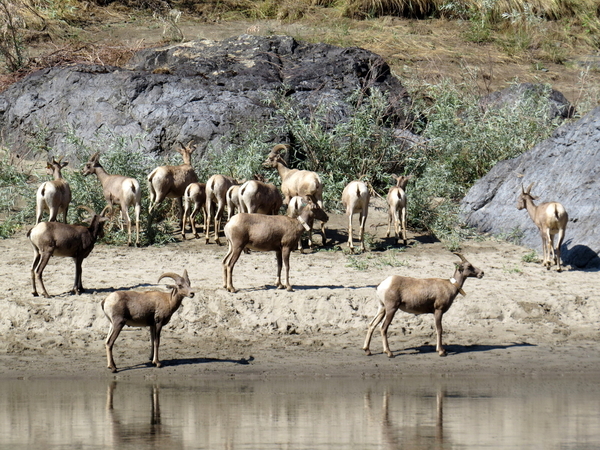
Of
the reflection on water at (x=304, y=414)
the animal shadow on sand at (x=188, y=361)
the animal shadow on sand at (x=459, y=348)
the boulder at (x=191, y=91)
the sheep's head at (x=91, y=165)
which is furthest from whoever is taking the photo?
the boulder at (x=191, y=91)

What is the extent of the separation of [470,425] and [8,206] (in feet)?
33.1

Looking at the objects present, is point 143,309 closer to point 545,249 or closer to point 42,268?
point 42,268

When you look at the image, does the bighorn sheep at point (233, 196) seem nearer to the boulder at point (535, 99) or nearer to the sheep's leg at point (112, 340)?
the sheep's leg at point (112, 340)

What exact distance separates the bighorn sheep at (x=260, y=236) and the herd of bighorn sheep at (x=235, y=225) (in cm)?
1

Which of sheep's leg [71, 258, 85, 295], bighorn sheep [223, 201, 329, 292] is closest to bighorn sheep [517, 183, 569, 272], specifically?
bighorn sheep [223, 201, 329, 292]

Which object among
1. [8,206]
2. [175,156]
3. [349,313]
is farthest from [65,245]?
[175,156]

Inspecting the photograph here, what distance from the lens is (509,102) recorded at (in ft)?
64.9

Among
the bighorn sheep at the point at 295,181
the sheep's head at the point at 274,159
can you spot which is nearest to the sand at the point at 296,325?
the bighorn sheep at the point at 295,181

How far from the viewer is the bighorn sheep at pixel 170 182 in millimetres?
15703

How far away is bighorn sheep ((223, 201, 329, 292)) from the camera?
12.0 meters

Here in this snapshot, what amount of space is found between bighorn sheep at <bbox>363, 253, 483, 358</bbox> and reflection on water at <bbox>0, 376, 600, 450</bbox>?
2.42 ft

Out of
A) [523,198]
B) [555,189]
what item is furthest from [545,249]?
[555,189]

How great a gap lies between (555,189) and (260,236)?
6.27 m

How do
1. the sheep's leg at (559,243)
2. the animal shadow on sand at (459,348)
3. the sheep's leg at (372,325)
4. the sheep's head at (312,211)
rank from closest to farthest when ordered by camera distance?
1. the sheep's leg at (372,325)
2. the animal shadow on sand at (459,348)
3. the sheep's head at (312,211)
4. the sheep's leg at (559,243)
